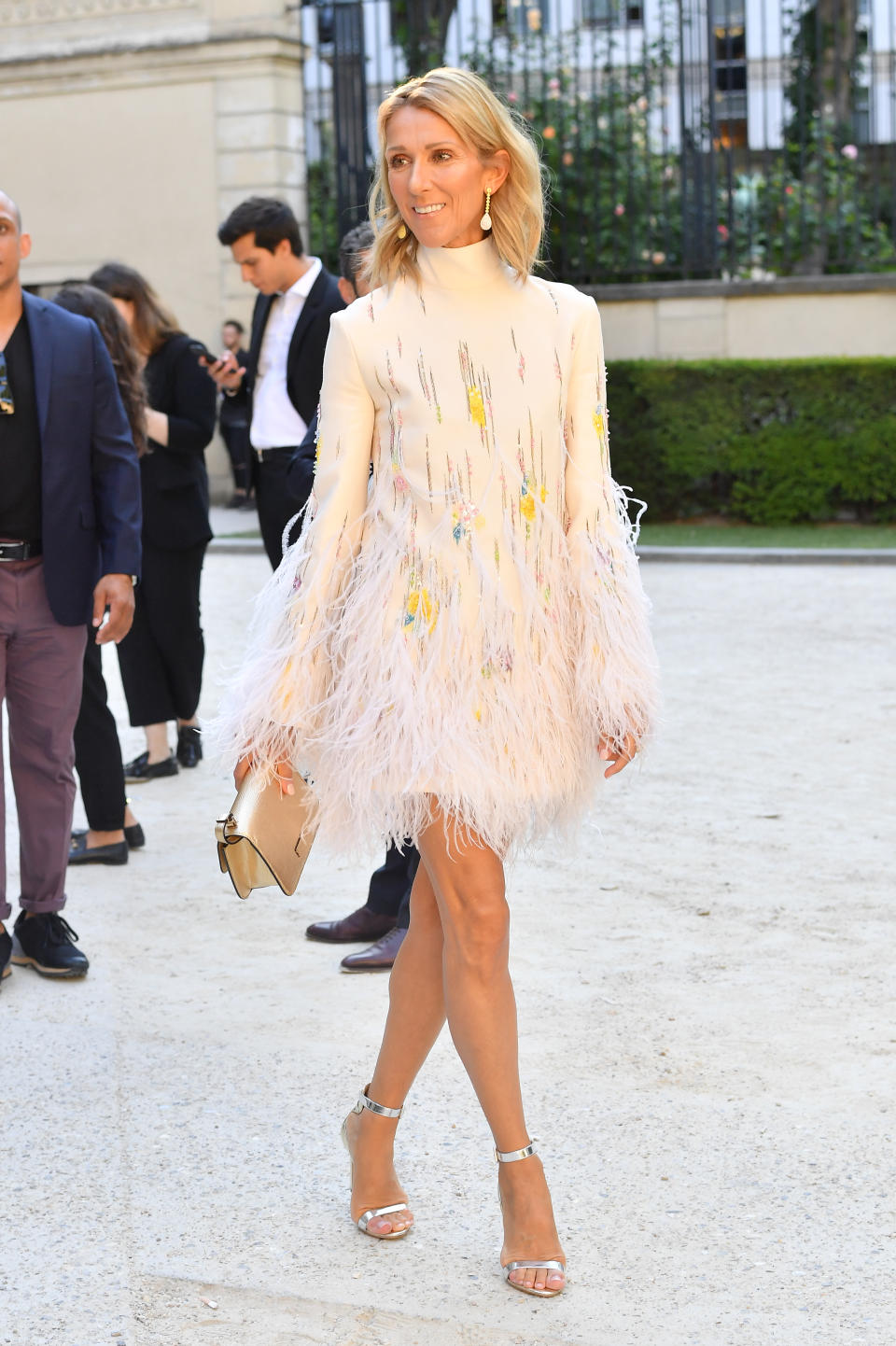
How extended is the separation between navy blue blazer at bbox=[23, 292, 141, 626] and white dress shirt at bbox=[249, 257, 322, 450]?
3.69 ft

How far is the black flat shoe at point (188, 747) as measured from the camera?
21.5 ft

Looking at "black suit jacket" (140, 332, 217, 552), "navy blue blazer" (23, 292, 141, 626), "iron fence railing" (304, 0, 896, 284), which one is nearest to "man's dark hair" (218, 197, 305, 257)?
"black suit jacket" (140, 332, 217, 552)

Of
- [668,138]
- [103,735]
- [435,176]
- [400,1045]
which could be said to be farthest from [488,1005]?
[668,138]

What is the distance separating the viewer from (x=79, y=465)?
418 cm

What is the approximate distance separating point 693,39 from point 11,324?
40.9 feet

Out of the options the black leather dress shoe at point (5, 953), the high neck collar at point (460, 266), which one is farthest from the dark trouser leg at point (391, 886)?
the high neck collar at point (460, 266)

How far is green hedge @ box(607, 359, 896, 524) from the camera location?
45.2 ft

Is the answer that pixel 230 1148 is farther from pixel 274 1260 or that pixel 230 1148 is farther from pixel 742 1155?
pixel 742 1155

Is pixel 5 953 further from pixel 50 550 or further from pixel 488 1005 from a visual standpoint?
pixel 488 1005

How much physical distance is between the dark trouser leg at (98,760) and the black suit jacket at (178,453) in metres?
1.17

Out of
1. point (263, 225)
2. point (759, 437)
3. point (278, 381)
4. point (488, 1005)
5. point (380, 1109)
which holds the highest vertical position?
point (263, 225)

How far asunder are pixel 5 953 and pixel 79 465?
123 cm

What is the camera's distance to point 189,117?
1723cm

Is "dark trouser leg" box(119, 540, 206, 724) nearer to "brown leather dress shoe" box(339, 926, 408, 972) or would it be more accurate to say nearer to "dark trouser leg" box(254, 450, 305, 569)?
"dark trouser leg" box(254, 450, 305, 569)
